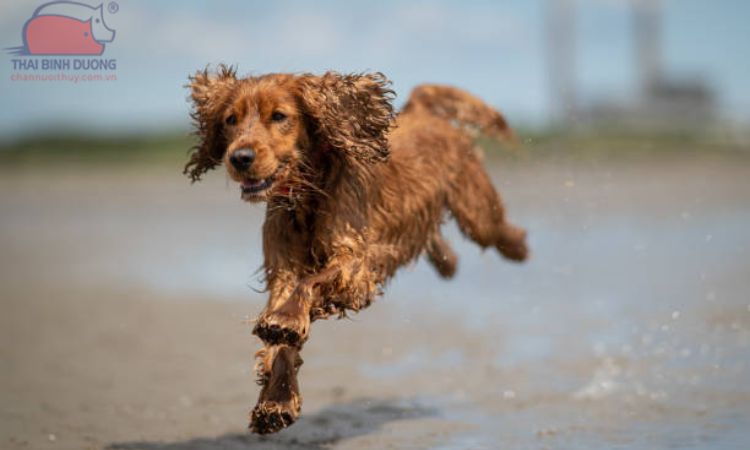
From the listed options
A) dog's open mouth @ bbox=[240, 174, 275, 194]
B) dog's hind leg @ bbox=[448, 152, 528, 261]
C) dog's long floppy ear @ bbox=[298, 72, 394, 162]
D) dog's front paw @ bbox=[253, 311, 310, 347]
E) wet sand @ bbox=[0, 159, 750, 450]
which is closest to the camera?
dog's front paw @ bbox=[253, 311, 310, 347]

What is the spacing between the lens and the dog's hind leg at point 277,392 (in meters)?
4.48

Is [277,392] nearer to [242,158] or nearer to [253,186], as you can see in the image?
[253,186]

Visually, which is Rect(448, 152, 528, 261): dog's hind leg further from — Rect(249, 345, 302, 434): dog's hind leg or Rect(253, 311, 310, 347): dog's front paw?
Rect(253, 311, 310, 347): dog's front paw

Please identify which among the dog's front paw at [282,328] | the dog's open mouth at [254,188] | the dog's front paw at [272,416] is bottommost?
the dog's front paw at [272,416]

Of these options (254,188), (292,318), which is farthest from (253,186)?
(292,318)

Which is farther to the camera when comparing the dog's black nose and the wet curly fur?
the wet curly fur

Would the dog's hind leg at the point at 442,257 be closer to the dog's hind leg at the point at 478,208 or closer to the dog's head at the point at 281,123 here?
the dog's hind leg at the point at 478,208

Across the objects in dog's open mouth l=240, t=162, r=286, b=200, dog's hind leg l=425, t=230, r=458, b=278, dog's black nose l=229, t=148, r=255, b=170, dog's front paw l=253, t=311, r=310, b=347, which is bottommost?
dog's front paw l=253, t=311, r=310, b=347

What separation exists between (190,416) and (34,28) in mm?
2717

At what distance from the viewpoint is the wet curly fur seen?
4441mm

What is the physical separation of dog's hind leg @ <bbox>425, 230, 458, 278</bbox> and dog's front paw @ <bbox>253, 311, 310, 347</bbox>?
228cm

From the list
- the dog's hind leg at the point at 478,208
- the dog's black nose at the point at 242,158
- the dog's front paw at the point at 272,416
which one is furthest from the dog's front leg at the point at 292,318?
the dog's hind leg at the point at 478,208

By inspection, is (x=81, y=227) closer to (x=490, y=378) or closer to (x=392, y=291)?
(x=392, y=291)

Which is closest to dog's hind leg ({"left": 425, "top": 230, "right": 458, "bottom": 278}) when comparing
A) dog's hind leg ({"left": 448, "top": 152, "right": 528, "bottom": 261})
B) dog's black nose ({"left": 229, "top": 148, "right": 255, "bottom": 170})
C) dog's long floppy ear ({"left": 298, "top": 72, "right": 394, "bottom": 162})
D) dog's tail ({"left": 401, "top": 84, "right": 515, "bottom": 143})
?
dog's hind leg ({"left": 448, "top": 152, "right": 528, "bottom": 261})
